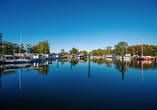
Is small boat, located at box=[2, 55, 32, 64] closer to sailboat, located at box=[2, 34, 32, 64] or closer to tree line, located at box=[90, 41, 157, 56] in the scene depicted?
sailboat, located at box=[2, 34, 32, 64]

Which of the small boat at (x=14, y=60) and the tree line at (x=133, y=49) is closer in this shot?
the small boat at (x=14, y=60)

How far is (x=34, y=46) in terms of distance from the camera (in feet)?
310

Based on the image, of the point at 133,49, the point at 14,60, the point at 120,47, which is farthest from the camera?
the point at 120,47

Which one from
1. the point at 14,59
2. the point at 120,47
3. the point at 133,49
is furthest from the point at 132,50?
the point at 14,59

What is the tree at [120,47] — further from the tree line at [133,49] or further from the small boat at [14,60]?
the small boat at [14,60]

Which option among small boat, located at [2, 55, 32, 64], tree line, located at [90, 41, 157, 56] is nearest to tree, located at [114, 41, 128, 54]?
tree line, located at [90, 41, 157, 56]

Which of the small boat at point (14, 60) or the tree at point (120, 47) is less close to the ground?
the tree at point (120, 47)

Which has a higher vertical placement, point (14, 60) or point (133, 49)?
point (133, 49)

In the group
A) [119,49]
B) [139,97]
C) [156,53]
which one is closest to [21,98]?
[139,97]

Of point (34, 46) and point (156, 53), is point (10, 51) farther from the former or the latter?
point (156, 53)

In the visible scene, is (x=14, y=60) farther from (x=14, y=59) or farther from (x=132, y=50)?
(x=132, y=50)

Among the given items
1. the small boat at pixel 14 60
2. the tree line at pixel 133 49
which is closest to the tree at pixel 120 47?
the tree line at pixel 133 49

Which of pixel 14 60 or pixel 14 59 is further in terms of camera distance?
pixel 14 59

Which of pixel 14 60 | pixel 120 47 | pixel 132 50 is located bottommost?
pixel 14 60
